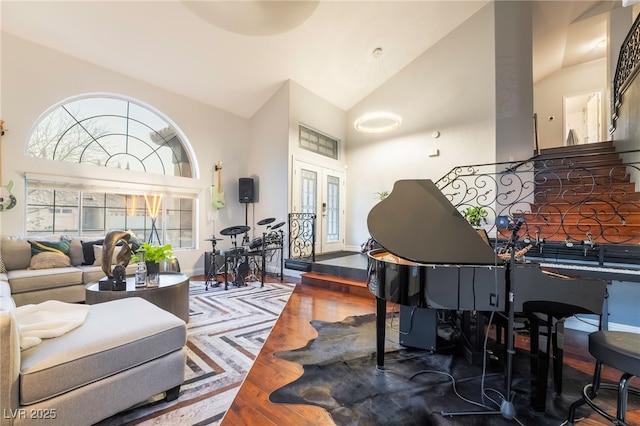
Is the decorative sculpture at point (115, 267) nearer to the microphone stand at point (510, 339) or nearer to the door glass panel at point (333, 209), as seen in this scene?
the microphone stand at point (510, 339)

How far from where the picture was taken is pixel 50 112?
417 cm

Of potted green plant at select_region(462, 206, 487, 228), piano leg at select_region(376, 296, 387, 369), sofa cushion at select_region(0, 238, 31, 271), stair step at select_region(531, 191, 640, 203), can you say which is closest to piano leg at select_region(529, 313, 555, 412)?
piano leg at select_region(376, 296, 387, 369)

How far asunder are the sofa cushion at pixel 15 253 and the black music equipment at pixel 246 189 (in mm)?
3296

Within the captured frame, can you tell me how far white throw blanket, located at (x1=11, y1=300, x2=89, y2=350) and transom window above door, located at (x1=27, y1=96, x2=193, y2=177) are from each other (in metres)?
3.50

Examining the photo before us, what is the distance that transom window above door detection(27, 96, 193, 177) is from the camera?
4.21 meters

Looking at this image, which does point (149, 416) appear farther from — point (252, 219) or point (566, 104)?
point (566, 104)

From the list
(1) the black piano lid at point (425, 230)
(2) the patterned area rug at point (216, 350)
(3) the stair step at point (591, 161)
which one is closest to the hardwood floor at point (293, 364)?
(2) the patterned area rug at point (216, 350)

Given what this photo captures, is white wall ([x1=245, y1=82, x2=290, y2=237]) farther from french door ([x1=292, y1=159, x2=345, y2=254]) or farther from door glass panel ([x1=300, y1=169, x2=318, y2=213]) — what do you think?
door glass panel ([x1=300, y1=169, x2=318, y2=213])

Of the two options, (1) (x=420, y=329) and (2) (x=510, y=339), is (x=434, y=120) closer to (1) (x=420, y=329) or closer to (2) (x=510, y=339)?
(1) (x=420, y=329)

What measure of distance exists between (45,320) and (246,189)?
178 inches

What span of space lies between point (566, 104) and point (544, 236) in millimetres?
6467

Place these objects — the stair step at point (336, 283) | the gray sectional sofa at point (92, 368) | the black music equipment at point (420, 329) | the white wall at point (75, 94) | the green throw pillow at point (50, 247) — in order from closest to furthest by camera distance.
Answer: the gray sectional sofa at point (92, 368) → the black music equipment at point (420, 329) → the green throw pillow at point (50, 247) → the white wall at point (75, 94) → the stair step at point (336, 283)

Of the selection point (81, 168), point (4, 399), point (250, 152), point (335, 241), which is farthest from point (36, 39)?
point (335, 241)

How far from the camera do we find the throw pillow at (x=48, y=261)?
3.52 m
